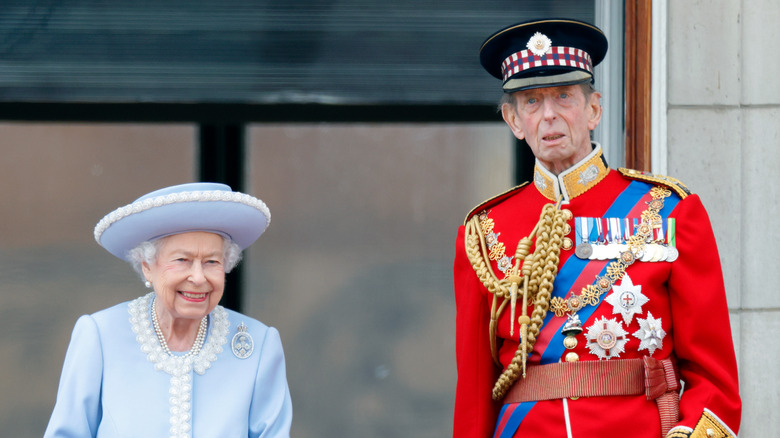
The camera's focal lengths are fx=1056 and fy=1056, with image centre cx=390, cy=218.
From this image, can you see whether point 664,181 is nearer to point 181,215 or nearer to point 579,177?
point 579,177

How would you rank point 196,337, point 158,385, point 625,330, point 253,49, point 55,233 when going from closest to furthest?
point 625,330 → point 158,385 → point 196,337 → point 253,49 → point 55,233

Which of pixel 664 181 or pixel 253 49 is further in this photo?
pixel 253 49

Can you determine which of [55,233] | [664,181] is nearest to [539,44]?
[664,181]

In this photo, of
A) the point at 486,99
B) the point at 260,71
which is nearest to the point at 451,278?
the point at 486,99

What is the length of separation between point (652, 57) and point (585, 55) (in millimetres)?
1178

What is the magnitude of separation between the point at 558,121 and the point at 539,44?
0.77 feet

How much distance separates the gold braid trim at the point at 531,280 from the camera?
294cm

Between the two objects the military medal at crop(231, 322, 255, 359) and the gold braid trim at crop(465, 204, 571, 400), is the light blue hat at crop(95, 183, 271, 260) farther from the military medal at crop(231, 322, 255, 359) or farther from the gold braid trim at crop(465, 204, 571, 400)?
the gold braid trim at crop(465, 204, 571, 400)

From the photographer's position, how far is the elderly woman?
9.98 ft

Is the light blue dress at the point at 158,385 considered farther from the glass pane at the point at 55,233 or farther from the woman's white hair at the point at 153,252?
the glass pane at the point at 55,233

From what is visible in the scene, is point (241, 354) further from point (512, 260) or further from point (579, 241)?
point (579, 241)

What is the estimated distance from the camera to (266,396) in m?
3.20

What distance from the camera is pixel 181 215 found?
3.03 meters

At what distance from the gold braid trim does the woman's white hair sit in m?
0.76
